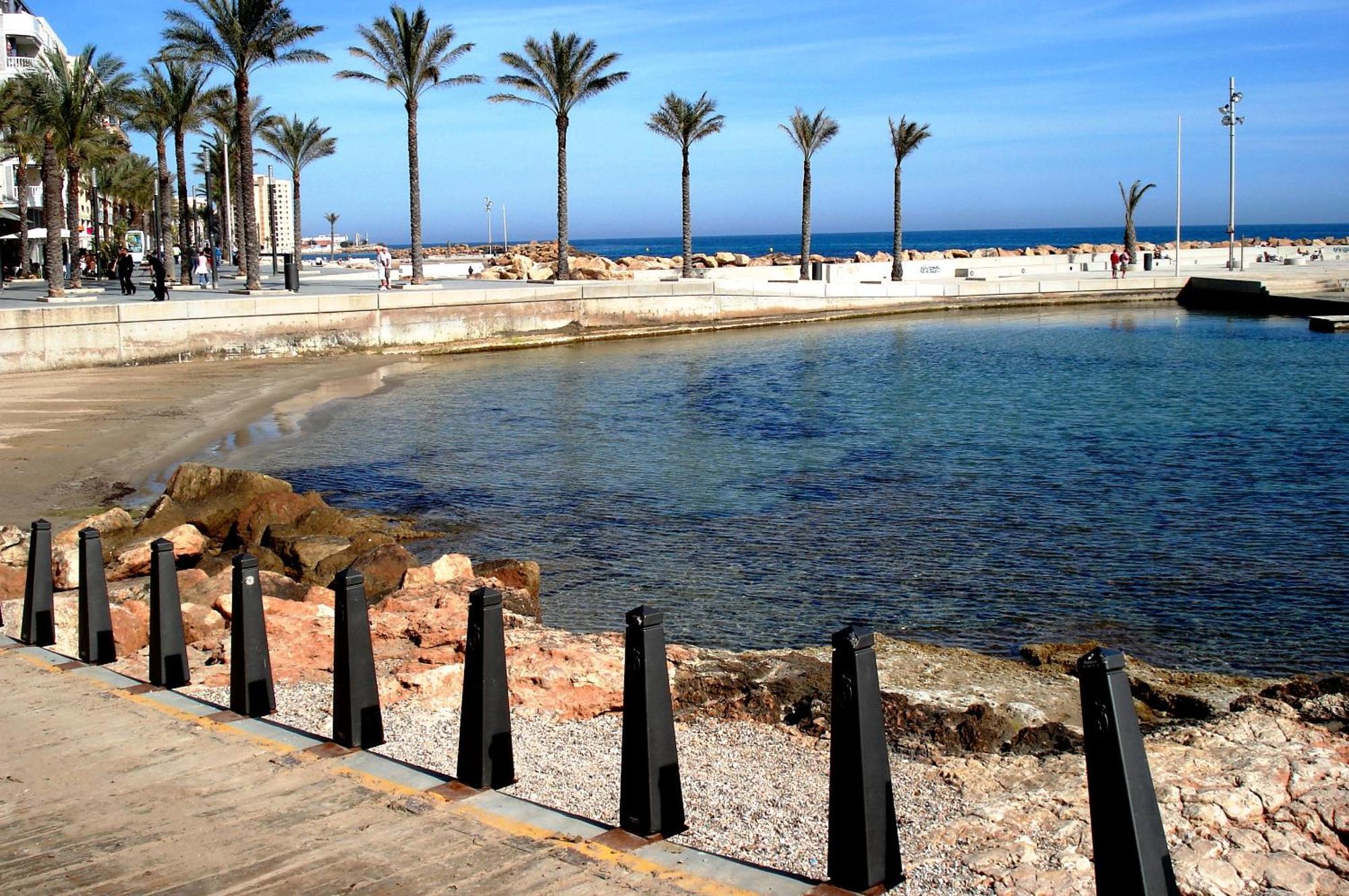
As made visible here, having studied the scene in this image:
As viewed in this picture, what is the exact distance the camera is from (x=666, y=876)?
4.41 meters

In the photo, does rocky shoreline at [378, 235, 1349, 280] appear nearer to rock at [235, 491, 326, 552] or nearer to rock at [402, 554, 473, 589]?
rock at [235, 491, 326, 552]

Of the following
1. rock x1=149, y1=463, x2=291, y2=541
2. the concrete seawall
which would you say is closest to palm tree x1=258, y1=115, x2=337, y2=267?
the concrete seawall

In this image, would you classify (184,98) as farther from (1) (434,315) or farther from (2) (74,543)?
(2) (74,543)

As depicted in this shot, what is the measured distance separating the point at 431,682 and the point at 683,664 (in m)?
1.80

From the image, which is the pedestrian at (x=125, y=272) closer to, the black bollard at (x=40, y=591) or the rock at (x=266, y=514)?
the rock at (x=266, y=514)

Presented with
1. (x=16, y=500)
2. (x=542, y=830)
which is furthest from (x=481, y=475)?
(x=542, y=830)

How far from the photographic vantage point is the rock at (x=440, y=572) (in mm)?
10594

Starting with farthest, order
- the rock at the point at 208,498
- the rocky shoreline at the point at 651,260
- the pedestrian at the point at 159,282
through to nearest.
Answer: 1. the rocky shoreline at the point at 651,260
2. the pedestrian at the point at 159,282
3. the rock at the point at 208,498

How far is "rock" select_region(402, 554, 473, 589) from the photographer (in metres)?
10.6

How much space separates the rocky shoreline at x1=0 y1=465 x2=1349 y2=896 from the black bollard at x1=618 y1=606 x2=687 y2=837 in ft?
0.85

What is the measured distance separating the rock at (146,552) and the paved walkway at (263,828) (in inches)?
186

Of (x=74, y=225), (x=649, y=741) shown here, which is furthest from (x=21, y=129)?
(x=649, y=741)

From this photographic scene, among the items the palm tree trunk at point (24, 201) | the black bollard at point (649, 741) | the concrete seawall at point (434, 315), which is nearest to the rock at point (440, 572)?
the black bollard at point (649, 741)

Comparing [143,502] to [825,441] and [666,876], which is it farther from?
[666,876]
